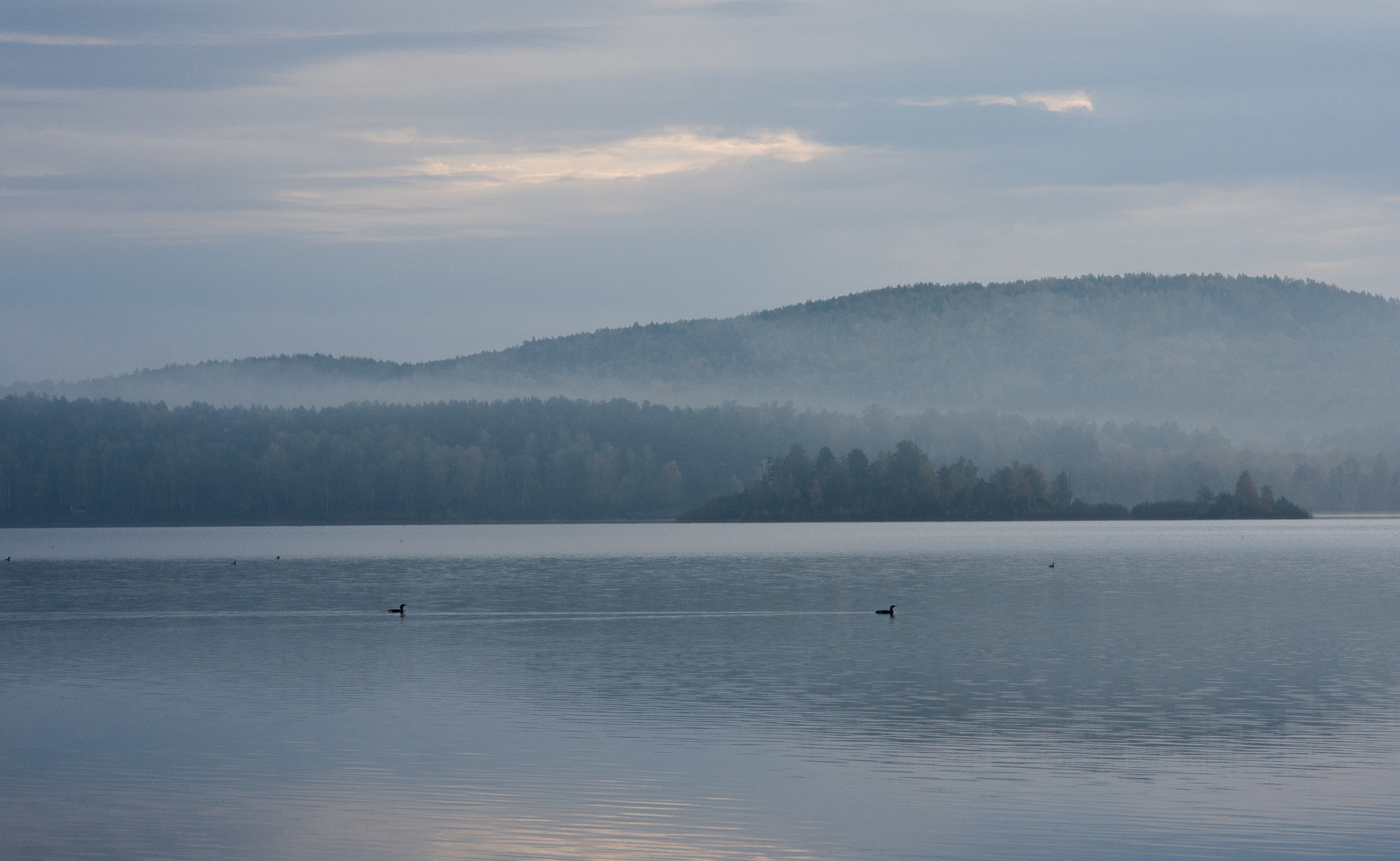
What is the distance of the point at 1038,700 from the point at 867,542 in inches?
5608

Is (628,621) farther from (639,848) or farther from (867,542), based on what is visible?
(867,542)

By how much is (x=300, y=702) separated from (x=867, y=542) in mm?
144198

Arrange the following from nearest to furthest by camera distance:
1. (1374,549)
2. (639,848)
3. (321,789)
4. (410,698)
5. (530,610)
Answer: (639,848) → (321,789) → (410,698) → (530,610) → (1374,549)

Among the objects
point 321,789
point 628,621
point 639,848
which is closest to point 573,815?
point 639,848

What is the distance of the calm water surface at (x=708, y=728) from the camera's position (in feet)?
81.1

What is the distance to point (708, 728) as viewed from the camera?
35156 mm

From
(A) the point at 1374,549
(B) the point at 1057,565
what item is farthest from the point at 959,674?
(A) the point at 1374,549

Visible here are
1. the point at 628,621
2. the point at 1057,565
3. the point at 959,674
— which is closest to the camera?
the point at 959,674

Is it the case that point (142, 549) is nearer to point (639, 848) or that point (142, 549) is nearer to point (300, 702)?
point (300, 702)

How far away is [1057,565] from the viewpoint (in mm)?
117875

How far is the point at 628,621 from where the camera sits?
222ft

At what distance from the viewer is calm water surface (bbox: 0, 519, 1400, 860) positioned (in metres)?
24.7

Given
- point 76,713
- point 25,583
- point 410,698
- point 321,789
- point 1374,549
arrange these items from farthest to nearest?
point 1374,549 → point 25,583 → point 410,698 → point 76,713 → point 321,789

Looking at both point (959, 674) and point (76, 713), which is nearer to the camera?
point (76, 713)
